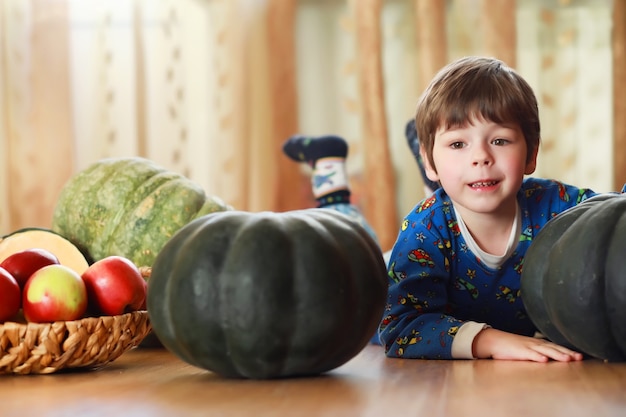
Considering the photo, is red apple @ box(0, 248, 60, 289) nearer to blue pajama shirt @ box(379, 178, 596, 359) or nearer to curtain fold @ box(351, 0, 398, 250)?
blue pajama shirt @ box(379, 178, 596, 359)

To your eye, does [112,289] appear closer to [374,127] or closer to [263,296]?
[263,296]

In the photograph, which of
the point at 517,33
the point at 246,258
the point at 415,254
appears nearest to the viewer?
the point at 246,258

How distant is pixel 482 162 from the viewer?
4.50 ft

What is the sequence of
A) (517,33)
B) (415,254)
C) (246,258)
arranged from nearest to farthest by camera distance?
1. (246,258)
2. (415,254)
3. (517,33)

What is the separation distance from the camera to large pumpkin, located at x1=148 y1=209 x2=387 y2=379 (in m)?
0.91

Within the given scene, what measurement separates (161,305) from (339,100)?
2.17 metres

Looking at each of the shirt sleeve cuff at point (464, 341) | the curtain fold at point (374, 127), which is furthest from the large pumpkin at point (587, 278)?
the curtain fold at point (374, 127)

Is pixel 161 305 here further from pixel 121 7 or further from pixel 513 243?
pixel 121 7

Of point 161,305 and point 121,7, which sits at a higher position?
point 121,7

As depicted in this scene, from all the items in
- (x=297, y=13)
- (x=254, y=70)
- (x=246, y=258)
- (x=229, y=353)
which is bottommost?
(x=229, y=353)

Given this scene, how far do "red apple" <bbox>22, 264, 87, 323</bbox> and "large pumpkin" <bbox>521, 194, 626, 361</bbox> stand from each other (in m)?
0.58

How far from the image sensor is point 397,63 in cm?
300

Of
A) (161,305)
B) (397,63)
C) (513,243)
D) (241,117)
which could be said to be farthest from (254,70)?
(161,305)

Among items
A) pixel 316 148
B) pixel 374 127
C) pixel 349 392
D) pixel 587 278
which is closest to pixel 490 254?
pixel 587 278
